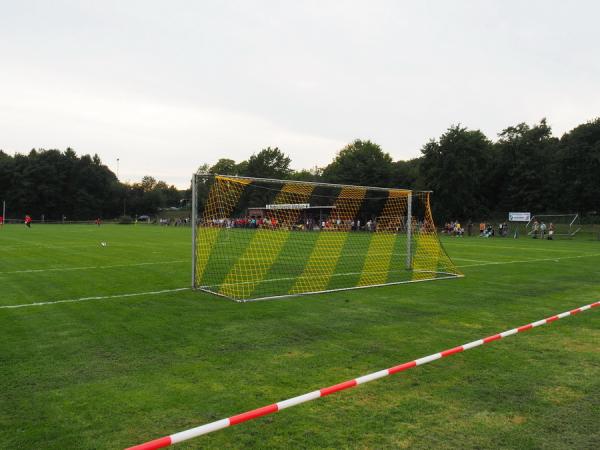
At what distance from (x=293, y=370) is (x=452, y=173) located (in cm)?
4776

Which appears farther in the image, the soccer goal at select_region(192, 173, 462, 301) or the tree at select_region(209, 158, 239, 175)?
the tree at select_region(209, 158, 239, 175)

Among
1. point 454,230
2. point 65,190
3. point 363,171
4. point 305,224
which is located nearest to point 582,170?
point 454,230

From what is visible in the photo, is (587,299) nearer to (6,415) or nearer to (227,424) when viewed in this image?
(227,424)

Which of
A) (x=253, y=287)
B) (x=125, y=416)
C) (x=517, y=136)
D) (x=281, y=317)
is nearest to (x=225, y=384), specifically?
(x=125, y=416)

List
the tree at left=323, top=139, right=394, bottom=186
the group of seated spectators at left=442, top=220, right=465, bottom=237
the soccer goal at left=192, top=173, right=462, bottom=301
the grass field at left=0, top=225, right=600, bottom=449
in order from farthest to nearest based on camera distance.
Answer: the tree at left=323, top=139, right=394, bottom=186 < the group of seated spectators at left=442, top=220, right=465, bottom=237 < the soccer goal at left=192, top=173, right=462, bottom=301 < the grass field at left=0, top=225, right=600, bottom=449

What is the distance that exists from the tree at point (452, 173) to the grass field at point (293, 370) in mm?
41173

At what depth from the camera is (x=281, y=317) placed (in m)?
7.45

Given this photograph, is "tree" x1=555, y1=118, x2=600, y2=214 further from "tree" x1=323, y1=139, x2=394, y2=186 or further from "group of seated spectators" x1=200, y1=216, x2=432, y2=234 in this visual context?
"group of seated spectators" x1=200, y1=216, x2=432, y2=234

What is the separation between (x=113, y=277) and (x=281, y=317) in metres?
6.04

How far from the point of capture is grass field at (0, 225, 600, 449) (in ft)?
11.6

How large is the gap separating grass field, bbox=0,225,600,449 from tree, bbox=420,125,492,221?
41.2 m

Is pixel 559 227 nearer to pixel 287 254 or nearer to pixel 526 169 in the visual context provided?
pixel 526 169

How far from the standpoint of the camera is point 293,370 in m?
4.90

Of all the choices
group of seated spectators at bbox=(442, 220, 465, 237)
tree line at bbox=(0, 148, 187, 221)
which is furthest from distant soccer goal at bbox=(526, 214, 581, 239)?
tree line at bbox=(0, 148, 187, 221)
